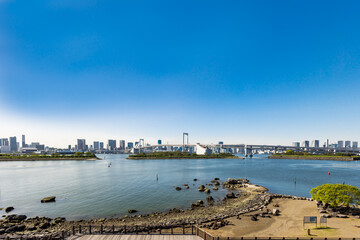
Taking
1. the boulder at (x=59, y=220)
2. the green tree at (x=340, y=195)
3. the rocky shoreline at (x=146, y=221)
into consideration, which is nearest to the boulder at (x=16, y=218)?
the rocky shoreline at (x=146, y=221)

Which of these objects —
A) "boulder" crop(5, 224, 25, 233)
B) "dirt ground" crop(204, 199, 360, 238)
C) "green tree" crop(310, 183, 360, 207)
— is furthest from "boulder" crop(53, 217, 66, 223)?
"green tree" crop(310, 183, 360, 207)

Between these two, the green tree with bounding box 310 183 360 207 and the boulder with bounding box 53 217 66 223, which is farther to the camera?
the boulder with bounding box 53 217 66 223

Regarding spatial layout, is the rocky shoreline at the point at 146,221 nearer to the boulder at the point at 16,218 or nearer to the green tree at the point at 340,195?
the boulder at the point at 16,218

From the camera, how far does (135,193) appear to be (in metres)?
37.2

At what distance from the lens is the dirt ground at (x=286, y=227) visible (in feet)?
54.6

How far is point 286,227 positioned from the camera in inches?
739

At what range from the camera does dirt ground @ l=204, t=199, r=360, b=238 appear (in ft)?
54.6

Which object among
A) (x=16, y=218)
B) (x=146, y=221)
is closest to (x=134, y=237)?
(x=146, y=221)

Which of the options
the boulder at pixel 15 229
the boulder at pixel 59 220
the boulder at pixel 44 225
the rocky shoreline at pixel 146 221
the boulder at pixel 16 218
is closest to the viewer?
the rocky shoreline at pixel 146 221

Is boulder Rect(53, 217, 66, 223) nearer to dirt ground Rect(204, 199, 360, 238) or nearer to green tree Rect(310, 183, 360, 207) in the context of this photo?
dirt ground Rect(204, 199, 360, 238)

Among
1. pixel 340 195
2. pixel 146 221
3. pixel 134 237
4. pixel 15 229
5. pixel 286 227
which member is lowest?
pixel 146 221

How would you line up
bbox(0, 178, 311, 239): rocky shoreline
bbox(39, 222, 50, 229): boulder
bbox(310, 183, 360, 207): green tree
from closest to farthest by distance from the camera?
1. bbox(0, 178, 311, 239): rocky shoreline
2. bbox(39, 222, 50, 229): boulder
3. bbox(310, 183, 360, 207): green tree

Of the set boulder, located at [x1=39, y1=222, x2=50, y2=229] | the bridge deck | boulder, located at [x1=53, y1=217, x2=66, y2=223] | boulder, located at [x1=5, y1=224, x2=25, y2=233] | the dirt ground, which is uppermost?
the bridge deck

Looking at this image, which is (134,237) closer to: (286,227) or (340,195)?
(286,227)
